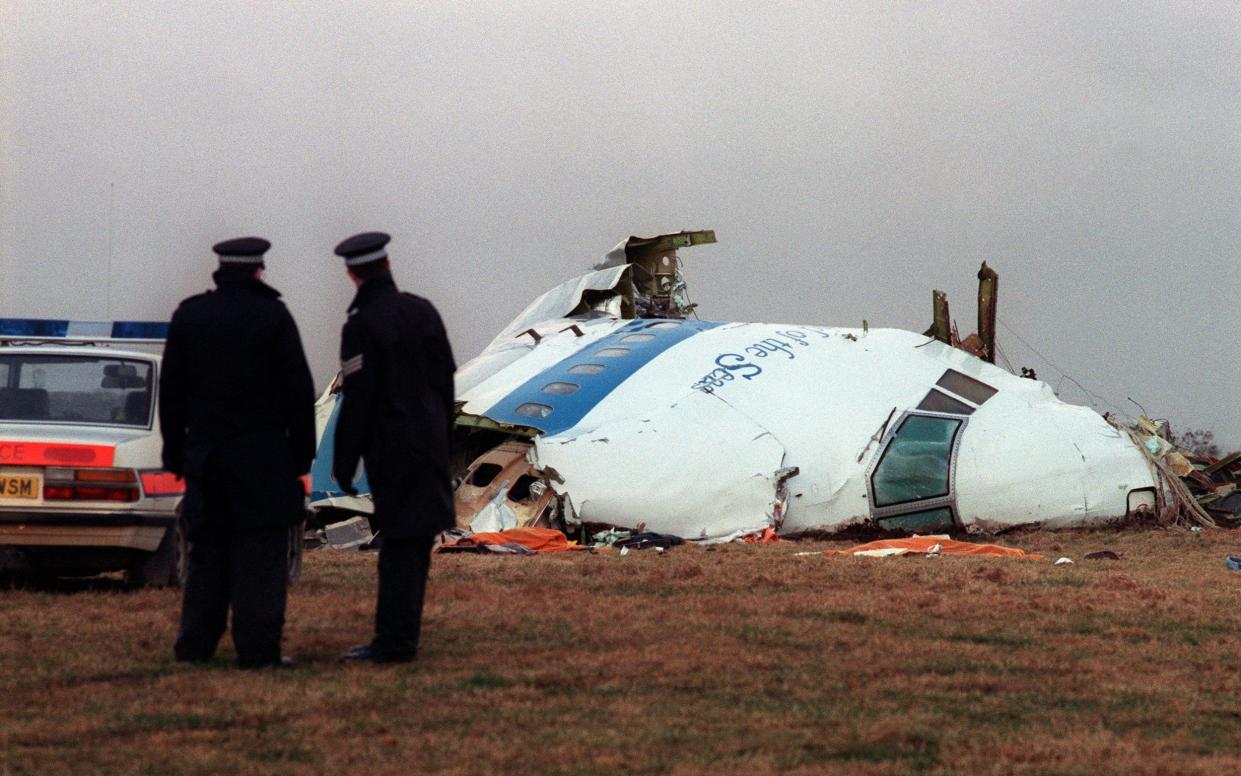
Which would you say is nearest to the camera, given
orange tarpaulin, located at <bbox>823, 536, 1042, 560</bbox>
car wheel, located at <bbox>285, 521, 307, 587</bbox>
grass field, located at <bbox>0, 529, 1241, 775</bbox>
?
grass field, located at <bbox>0, 529, 1241, 775</bbox>

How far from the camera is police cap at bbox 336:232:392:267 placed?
804 cm

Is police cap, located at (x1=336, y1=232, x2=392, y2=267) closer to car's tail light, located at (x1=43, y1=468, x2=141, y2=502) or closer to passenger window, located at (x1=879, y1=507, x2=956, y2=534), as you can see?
car's tail light, located at (x1=43, y1=468, x2=141, y2=502)

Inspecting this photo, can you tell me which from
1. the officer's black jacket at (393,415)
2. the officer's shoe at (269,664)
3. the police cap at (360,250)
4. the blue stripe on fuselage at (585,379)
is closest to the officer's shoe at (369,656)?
the officer's shoe at (269,664)

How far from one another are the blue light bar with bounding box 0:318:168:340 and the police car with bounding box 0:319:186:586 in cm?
1

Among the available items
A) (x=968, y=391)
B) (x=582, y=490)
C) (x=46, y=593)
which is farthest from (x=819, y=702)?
(x=968, y=391)

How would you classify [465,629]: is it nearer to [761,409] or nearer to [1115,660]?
[1115,660]

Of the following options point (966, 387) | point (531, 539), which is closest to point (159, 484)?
point (531, 539)

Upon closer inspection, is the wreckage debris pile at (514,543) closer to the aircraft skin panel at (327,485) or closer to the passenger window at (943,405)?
the aircraft skin panel at (327,485)

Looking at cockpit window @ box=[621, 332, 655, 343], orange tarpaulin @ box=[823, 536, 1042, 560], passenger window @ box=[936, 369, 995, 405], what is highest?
cockpit window @ box=[621, 332, 655, 343]

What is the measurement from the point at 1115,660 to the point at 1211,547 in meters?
11.9

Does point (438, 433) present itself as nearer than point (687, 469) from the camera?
Yes

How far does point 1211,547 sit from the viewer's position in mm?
→ 19703

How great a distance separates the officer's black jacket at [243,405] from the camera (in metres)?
7.82

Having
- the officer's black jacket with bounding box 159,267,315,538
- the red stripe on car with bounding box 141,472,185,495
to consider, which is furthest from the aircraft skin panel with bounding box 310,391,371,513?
the officer's black jacket with bounding box 159,267,315,538
